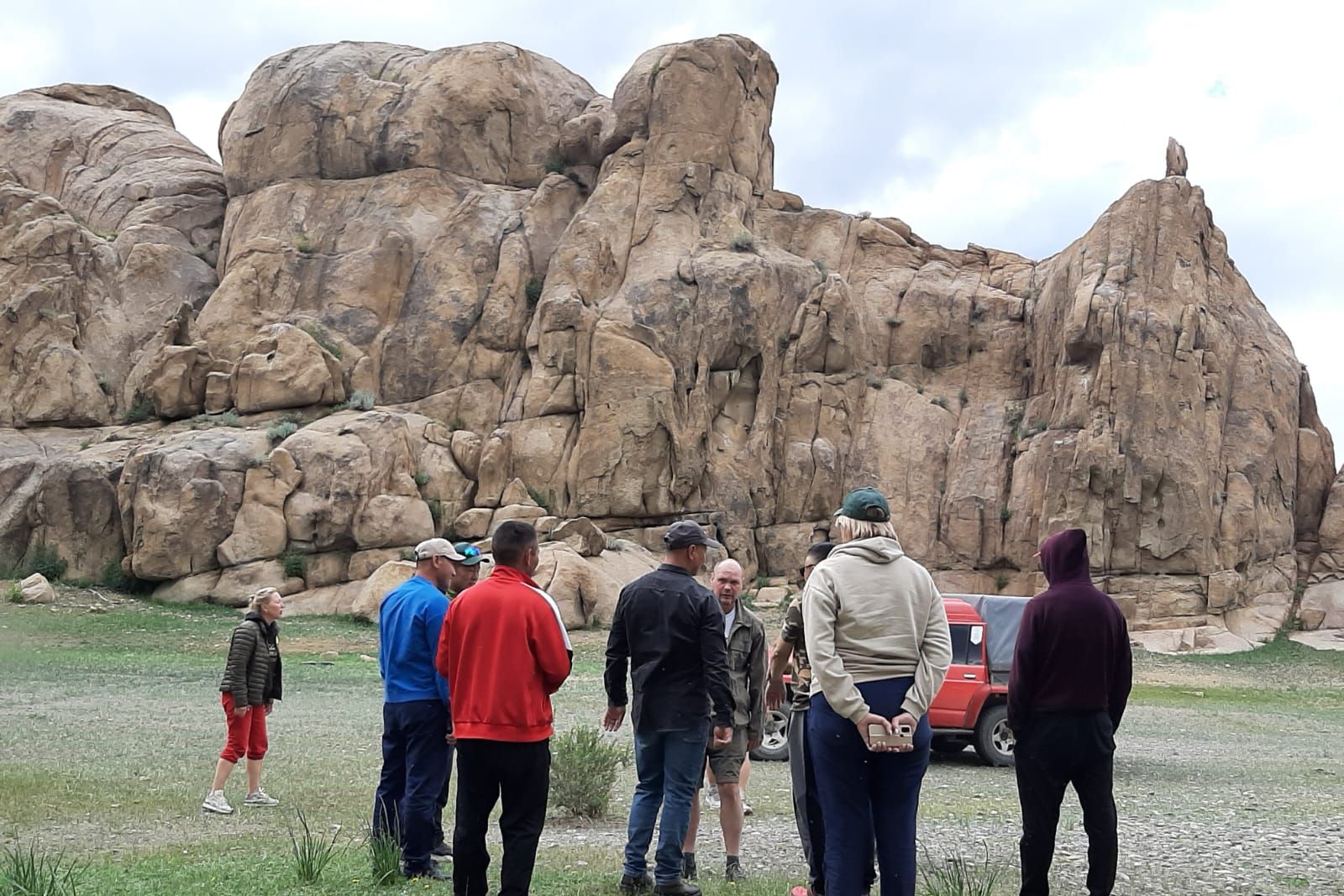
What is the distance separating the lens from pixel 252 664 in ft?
35.6

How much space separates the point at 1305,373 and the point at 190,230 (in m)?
46.4

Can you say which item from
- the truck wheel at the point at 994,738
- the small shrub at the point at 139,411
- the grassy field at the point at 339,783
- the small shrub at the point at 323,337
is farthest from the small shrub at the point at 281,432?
the truck wheel at the point at 994,738

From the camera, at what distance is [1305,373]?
155ft

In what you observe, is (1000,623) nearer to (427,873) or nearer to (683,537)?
(683,537)

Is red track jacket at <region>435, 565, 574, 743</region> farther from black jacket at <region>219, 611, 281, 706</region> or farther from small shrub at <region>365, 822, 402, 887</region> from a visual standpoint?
black jacket at <region>219, 611, 281, 706</region>

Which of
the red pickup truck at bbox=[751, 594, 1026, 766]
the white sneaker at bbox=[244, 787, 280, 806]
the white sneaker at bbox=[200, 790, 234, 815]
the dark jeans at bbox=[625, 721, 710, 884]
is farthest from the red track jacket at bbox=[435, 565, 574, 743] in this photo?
the red pickup truck at bbox=[751, 594, 1026, 766]

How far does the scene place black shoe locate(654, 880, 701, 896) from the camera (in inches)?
279

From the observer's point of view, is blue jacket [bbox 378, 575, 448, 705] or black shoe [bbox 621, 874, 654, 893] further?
blue jacket [bbox 378, 575, 448, 705]

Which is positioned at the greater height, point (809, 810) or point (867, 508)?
point (867, 508)

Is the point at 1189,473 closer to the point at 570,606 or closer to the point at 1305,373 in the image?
the point at 1305,373

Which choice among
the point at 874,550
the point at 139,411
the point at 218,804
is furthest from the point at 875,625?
the point at 139,411

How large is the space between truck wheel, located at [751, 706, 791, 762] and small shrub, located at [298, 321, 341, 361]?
1284 inches

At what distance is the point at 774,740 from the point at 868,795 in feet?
32.3

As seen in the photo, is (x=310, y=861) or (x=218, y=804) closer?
(x=310, y=861)
